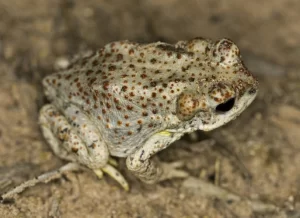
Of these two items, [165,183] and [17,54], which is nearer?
[165,183]

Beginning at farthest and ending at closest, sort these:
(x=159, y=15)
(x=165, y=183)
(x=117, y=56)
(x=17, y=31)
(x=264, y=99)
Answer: (x=159, y=15) < (x=17, y=31) < (x=264, y=99) < (x=165, y=183) < (x=117, y=56)

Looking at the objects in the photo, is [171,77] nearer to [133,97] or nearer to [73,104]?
[133,97]

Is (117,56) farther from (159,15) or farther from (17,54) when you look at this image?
(159,15)

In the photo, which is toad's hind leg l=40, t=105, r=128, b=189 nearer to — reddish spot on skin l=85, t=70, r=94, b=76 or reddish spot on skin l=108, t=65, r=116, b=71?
reddish spot on skin l=85, t=70, r=94, b=76

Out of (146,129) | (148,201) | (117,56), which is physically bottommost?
(148,201)

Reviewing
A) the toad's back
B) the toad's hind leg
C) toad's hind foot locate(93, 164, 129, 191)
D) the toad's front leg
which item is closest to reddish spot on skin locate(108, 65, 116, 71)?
the toad's back

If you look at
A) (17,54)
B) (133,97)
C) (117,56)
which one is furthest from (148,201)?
(17,54)

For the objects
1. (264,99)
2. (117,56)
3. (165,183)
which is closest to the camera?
(117,56)

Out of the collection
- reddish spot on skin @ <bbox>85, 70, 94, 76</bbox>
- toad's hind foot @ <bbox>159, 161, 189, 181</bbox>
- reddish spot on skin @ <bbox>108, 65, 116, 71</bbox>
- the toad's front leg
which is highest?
reddish spot on skin @ <bbox>108, 65, 116, 71</bbox>

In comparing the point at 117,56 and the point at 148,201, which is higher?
the point at 117,56
